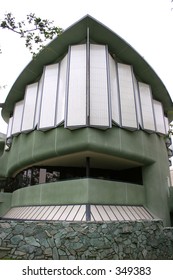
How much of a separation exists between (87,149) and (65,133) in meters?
2.07

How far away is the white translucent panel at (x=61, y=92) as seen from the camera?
15134 millimetres

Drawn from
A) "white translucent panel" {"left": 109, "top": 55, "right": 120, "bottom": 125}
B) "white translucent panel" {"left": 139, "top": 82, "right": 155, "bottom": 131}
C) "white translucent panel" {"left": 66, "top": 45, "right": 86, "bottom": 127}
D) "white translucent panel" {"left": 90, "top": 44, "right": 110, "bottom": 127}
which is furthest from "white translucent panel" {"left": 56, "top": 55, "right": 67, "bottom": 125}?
"white translucent panel" {"left": 139, "top": 82, "right": 155, "bottom": 131}

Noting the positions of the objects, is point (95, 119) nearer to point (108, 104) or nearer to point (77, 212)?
point (108, 104)

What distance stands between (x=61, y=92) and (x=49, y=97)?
1.11 metres

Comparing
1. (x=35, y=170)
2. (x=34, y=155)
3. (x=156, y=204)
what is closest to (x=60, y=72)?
(x=34, y=155)

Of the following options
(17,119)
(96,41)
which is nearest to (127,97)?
(96,41)

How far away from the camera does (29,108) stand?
717 inches

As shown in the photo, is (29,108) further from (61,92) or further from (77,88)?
Answer: (77,88)

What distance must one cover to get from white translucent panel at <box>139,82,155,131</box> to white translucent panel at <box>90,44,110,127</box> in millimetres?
4428

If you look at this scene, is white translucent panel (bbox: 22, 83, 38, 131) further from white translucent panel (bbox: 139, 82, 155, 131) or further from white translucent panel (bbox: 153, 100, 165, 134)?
white translucent panel (bbox: 153, 100, 165, 134)

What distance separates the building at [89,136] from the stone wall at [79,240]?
98.1 inches

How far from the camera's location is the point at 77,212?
12.1 meters

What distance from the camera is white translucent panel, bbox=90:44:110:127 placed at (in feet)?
46.6

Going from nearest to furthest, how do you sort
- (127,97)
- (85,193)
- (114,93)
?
(85,193)
(114,93)
(127,97)
